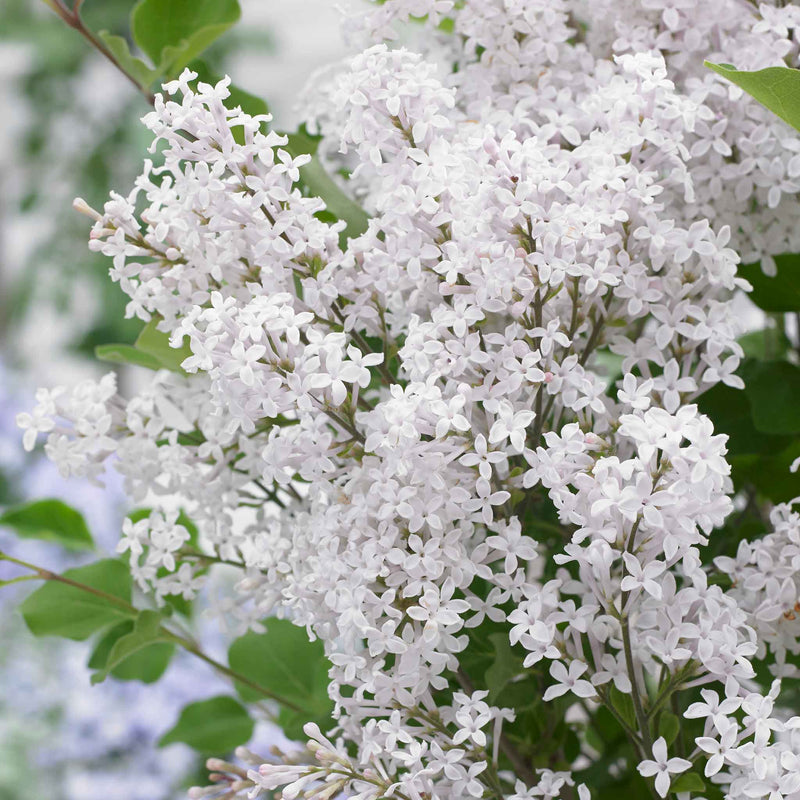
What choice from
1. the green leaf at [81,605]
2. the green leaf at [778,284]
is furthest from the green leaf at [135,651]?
the green leaf at [778,284]

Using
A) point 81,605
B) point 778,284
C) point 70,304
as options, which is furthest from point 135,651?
point 70,304

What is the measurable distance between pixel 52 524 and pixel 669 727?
29 cm

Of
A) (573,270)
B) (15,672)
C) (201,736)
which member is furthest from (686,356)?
(15,672)

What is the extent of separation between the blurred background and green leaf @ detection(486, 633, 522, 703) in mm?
264

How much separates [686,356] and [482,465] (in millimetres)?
80

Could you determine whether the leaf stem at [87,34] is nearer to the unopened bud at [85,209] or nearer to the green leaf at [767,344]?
the unopened bud at [85,209]

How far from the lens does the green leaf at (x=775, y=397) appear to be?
1.11ft

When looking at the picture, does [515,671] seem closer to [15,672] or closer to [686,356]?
[686,356]

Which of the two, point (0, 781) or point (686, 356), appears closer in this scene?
point (686, 356)

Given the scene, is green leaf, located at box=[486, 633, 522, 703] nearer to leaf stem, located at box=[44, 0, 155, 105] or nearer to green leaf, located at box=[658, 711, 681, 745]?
green leaf, located at box=[658, 711, 681, 745]

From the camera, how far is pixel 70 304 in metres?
2.24

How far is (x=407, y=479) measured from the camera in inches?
9.9

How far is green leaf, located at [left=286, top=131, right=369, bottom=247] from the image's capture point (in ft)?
1.08

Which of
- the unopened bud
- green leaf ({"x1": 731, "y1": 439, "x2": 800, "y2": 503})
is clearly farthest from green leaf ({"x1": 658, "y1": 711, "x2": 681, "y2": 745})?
the unopened bud
